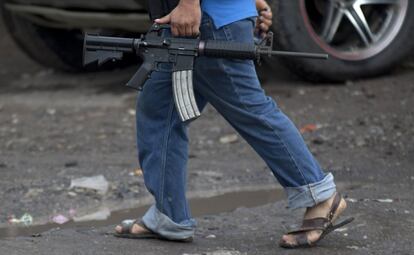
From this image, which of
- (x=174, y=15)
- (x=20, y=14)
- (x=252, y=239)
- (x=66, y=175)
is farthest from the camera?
(x=20, y=14)

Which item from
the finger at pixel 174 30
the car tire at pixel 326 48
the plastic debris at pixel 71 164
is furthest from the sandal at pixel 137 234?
the car tire at pixel 326 48

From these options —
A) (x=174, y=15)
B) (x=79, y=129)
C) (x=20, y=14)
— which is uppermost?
(x=174, y=15)

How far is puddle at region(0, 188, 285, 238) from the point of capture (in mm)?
4688

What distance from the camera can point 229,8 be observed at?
386 centimetres

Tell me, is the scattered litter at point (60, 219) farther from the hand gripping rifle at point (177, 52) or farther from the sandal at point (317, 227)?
the sandal at point (317, 227)

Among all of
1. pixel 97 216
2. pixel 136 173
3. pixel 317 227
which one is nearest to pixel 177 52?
pixel 317 227

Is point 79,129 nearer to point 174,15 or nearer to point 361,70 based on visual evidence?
point 361,70

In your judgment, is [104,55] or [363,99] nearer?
[104,55]

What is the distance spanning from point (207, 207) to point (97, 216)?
0.54m

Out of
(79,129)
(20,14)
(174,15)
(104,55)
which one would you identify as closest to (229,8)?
(174,15)

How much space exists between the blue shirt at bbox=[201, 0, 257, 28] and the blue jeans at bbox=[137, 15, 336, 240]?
2 centimetres

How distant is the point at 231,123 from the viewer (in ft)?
13.0

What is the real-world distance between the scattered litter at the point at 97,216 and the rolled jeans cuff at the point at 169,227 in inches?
28.9

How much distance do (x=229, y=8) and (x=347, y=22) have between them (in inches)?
132
